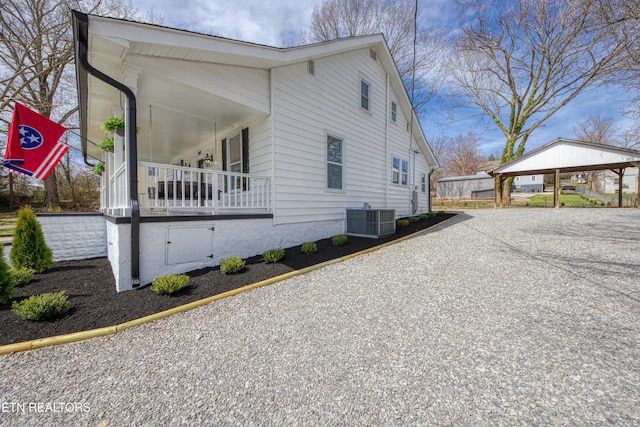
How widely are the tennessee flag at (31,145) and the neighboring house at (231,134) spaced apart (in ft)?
3.46

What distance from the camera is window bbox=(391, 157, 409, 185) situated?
10.9 metres

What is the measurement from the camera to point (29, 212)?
5211 millimetres

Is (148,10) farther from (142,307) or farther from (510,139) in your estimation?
(510,139)

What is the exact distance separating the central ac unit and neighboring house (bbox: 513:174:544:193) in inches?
1814

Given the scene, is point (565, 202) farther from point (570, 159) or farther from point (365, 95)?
point (365, 95)

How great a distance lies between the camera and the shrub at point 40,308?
299cm

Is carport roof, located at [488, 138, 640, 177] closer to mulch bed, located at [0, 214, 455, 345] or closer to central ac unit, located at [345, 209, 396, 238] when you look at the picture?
central ac unit, located at [345, 209, 396, 238]

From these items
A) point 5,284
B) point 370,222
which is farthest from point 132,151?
point 370,222

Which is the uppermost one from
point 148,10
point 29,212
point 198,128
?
A: point 148,10

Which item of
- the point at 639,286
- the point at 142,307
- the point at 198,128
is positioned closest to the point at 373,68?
the point at 198,128

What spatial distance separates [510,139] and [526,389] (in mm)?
22002

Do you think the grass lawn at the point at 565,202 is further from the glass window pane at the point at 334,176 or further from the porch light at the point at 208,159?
the porch light at the point at 208,159

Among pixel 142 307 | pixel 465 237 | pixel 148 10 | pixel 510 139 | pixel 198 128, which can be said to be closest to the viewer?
pixel 142 307

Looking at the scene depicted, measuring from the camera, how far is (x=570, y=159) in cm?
1363
